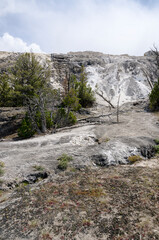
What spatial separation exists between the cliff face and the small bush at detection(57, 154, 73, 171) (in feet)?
81.3

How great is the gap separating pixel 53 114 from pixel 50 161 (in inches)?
386

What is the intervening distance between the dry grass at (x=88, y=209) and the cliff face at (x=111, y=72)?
27.0 meters

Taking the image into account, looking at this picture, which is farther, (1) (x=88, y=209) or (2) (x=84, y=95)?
(2) (x=84, y=95)

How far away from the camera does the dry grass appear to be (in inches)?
149

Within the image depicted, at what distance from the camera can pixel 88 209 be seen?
4.56 m

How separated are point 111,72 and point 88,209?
37.5m

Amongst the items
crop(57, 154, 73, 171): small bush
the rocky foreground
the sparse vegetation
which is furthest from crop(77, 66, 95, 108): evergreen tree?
the sparse vegetation

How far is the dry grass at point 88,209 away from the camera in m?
3.79

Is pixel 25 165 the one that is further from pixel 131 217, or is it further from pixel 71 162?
pixel 131 217

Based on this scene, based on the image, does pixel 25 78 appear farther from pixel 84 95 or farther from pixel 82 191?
pixel 82 191

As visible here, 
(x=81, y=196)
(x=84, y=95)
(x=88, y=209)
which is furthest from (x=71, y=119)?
(x=88, y=209)

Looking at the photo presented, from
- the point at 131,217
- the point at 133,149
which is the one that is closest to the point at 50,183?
the point at 131,217

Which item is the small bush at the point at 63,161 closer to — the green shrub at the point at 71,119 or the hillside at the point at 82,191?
the hillside at the point at 82,191

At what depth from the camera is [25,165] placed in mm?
7688
